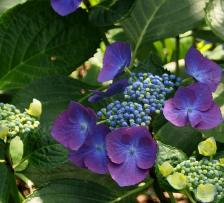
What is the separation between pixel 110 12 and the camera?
152cm

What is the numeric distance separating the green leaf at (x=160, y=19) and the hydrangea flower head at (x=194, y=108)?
44 cm

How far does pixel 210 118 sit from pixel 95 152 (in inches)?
7.5

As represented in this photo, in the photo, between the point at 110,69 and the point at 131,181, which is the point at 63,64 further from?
the point at 131,181

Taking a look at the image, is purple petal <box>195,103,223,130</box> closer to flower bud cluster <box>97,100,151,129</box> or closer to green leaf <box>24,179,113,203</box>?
flower bud cluster <box>97,100,151,129</box>

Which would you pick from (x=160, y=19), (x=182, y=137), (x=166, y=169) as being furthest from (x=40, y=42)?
(x=166, y=169)

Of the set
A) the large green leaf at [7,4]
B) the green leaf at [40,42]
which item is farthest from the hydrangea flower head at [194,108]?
the large green leaf at [7,4]

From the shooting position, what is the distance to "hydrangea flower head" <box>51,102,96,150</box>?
112cm

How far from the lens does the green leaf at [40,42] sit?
1.56m

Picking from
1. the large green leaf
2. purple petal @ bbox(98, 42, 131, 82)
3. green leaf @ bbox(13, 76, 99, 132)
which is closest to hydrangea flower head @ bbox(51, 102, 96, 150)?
purple petal @ bbox(98, 42, 131, 82)

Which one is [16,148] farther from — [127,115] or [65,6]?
[65,6]

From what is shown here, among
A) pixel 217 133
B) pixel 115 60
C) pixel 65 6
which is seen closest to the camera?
pixel 115 60

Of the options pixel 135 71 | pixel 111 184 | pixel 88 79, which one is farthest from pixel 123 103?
pixel 88 79

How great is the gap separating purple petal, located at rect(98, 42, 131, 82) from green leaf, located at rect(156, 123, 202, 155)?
0.21 m

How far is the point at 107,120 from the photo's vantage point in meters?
1.09
